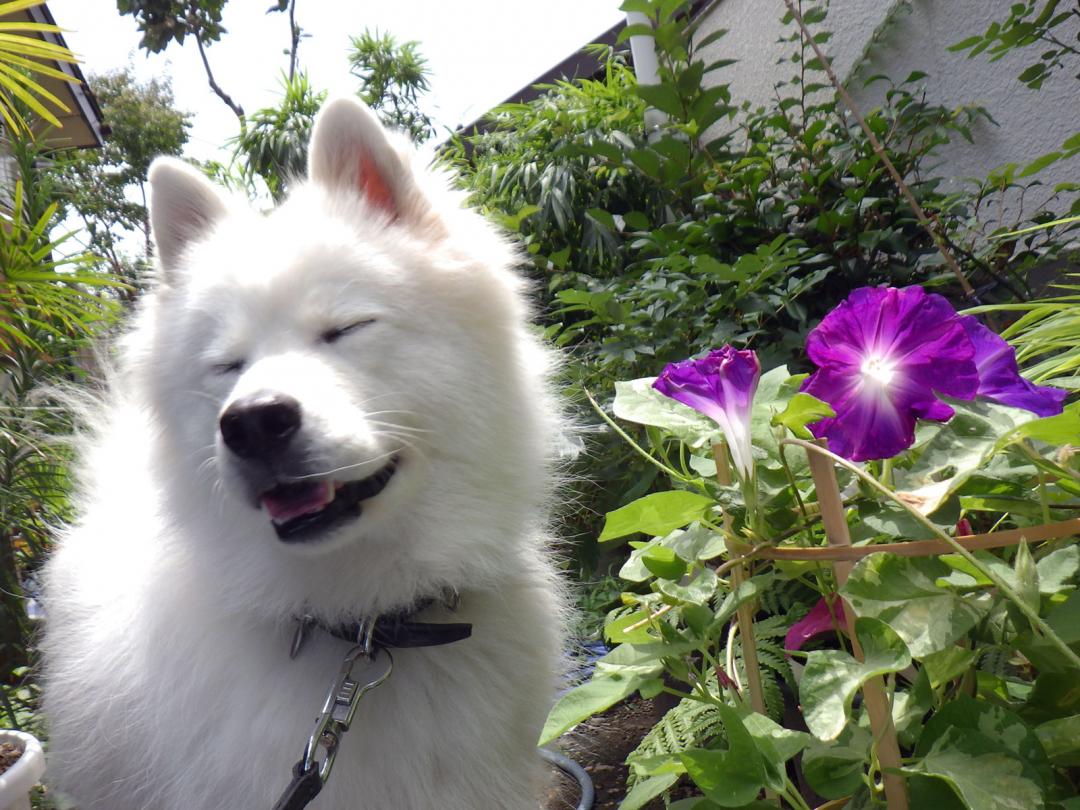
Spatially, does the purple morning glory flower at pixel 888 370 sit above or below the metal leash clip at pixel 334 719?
above

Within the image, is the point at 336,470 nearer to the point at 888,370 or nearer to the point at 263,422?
the point at 263,422

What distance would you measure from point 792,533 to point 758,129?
379 cm

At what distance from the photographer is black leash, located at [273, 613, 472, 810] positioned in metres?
1.43

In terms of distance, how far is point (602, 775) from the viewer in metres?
2.85

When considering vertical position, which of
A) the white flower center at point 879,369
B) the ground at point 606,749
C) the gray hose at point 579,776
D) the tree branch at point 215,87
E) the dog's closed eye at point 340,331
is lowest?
the ground at point 606,749

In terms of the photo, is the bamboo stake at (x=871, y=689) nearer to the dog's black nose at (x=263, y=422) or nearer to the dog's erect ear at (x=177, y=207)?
the dog's black nose at (x=263, y=422)

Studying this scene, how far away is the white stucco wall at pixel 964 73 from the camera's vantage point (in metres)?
3.86

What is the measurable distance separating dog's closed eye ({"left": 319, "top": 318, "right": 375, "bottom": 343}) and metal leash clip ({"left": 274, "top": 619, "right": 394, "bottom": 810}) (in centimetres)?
62

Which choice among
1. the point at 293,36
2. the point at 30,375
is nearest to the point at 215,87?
the point at 293,36

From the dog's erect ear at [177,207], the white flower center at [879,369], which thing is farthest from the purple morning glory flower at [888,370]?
the dog's erect ear at [177,207]

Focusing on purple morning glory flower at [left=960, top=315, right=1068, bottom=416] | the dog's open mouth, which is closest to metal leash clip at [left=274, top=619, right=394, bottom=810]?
the dog's open mouth

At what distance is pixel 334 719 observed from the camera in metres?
1.49

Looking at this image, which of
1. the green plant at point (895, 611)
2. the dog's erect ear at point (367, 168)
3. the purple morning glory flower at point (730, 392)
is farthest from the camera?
the dog's erect ear at point (367, 168)

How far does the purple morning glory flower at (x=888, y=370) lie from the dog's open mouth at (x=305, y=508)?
1.00 m
